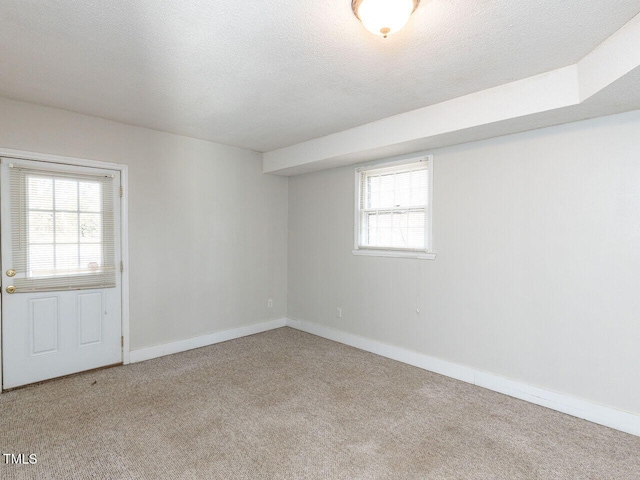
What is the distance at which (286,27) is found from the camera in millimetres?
1978

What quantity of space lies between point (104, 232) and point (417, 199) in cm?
339

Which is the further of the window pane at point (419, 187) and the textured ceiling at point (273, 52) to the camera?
the window pane at point (419, 187)

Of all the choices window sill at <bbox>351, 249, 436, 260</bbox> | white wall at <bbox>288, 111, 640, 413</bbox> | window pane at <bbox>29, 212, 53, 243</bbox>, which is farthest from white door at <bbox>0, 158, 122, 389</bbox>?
white wall at <bbox>288, 111, 640, 413</bbox>

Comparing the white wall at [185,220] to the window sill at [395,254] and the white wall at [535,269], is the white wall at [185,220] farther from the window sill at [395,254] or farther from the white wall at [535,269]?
the white wall at [535,269]

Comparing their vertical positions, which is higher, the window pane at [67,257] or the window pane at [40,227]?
the window pane at [40,227]

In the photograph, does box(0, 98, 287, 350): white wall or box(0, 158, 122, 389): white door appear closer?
box(0, 158, 122, 389): white door

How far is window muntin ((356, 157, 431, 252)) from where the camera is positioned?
380 centimetres

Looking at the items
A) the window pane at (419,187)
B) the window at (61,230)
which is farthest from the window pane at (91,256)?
the window pane at (419,187)

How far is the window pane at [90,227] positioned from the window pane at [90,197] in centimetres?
6

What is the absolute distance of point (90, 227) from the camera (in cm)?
356

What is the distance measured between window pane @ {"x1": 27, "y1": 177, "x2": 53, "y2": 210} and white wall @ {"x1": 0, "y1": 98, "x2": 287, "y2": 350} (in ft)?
0.95

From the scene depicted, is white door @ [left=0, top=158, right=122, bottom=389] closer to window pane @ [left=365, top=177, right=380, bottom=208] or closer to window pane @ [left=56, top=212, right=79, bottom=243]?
window pane @ [left=56, top=212, right=79, bottom=243]

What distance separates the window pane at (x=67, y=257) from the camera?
3384mm

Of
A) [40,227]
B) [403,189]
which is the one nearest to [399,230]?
[403,189]
